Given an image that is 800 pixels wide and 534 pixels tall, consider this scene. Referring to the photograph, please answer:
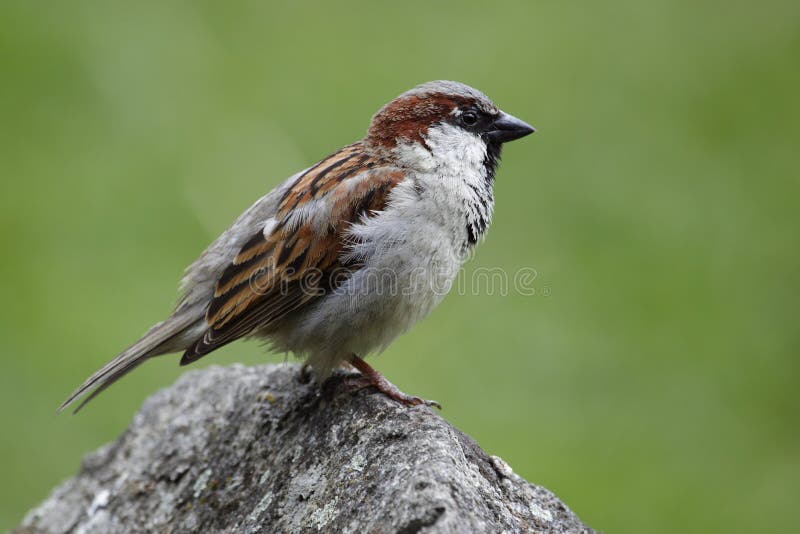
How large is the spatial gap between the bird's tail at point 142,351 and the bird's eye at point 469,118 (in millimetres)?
1092

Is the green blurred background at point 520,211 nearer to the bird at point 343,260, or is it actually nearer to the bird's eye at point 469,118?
the bird at point 343,260

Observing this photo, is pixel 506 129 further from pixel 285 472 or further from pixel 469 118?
pixel 285 472

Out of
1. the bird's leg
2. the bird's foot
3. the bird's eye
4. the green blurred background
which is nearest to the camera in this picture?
the bird's leg

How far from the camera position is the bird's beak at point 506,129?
3268mm

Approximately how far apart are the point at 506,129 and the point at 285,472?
1.40 m

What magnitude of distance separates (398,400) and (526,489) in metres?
0.46

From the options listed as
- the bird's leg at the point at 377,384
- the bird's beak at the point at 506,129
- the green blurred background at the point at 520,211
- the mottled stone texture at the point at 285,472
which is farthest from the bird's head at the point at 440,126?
the green blurred background at the point at 520,211

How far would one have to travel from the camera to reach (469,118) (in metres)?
3.24

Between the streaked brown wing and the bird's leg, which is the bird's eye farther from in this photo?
the bird's leg

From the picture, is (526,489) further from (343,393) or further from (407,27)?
(407,27)

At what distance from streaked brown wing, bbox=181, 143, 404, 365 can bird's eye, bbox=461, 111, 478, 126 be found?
13.6 inches

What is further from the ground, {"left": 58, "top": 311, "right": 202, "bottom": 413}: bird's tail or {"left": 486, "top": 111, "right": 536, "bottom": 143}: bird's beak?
{"left": 486, "top": 111, "right": 536, "bottom": 143}: bird's beak

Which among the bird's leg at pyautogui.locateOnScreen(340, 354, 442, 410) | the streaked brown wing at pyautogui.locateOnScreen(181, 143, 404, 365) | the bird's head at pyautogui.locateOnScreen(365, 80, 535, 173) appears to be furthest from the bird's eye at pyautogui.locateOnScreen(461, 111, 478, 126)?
the bird's leg at pyautogui.locateOnScreen(340, 354, 442, 410)

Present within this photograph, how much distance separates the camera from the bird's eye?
127 inches
